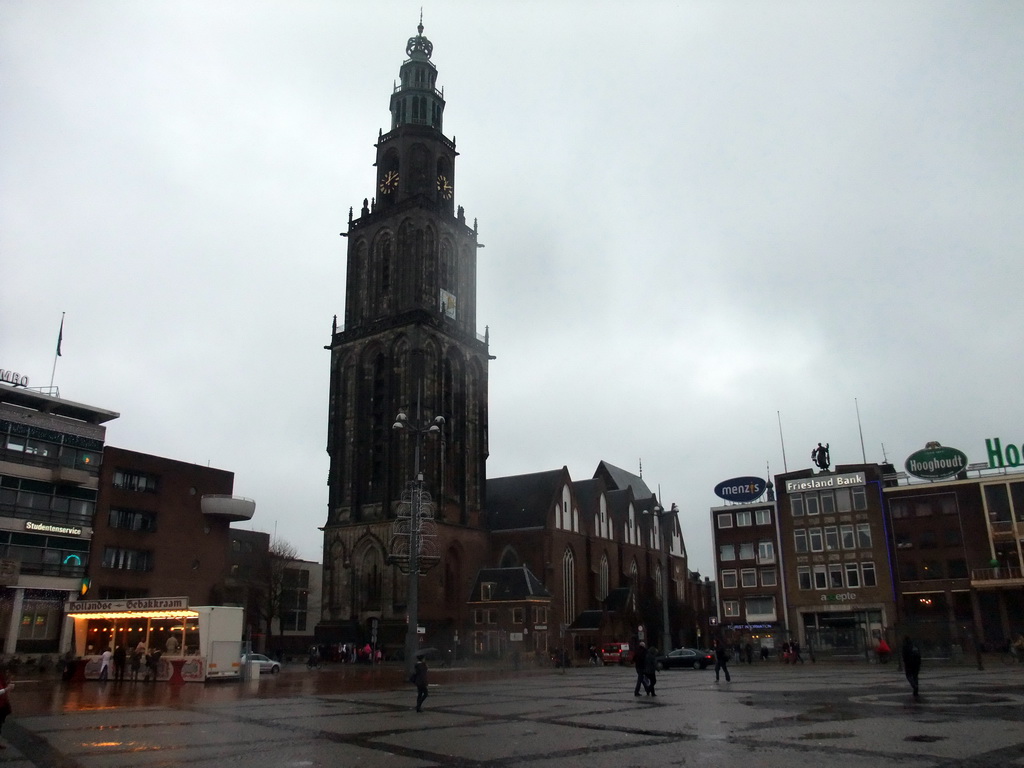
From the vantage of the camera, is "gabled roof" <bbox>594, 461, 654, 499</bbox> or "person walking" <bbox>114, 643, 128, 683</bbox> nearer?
"person walking" <bbox>114, 643, 128, 683</bbox>

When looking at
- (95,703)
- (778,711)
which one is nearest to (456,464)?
(95,703)

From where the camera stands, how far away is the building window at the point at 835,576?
224 ft

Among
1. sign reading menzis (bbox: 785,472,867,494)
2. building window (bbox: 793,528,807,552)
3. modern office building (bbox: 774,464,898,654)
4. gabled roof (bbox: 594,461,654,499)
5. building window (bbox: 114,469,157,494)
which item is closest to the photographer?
building window (bbox: 114,469,157,494)

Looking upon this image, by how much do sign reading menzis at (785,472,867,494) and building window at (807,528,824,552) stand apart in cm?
345

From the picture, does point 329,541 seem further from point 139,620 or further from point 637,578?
point 637,578

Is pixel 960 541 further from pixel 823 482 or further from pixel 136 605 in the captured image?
pixel 136 605

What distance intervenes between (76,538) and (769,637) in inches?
2232

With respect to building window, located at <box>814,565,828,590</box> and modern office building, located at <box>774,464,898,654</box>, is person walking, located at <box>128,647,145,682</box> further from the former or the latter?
building window, located at <box>814,565,828,590</box>

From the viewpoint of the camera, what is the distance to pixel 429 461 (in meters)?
73.1

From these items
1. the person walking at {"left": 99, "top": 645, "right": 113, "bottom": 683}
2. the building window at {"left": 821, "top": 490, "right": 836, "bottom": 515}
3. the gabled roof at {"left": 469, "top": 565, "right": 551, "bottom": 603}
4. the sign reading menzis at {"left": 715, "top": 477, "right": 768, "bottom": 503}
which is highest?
the sign reading menzis at {"left": 715, "top": 477, "right": 768, "bottom": 503}

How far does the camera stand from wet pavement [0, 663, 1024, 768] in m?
12.9

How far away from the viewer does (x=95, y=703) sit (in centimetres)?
2542

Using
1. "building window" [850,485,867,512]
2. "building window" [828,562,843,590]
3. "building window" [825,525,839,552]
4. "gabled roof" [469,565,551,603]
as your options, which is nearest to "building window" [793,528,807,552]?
"building window" [825,525,839,552]

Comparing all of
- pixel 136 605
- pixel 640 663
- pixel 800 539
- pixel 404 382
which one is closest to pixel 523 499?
pixel 404 382
